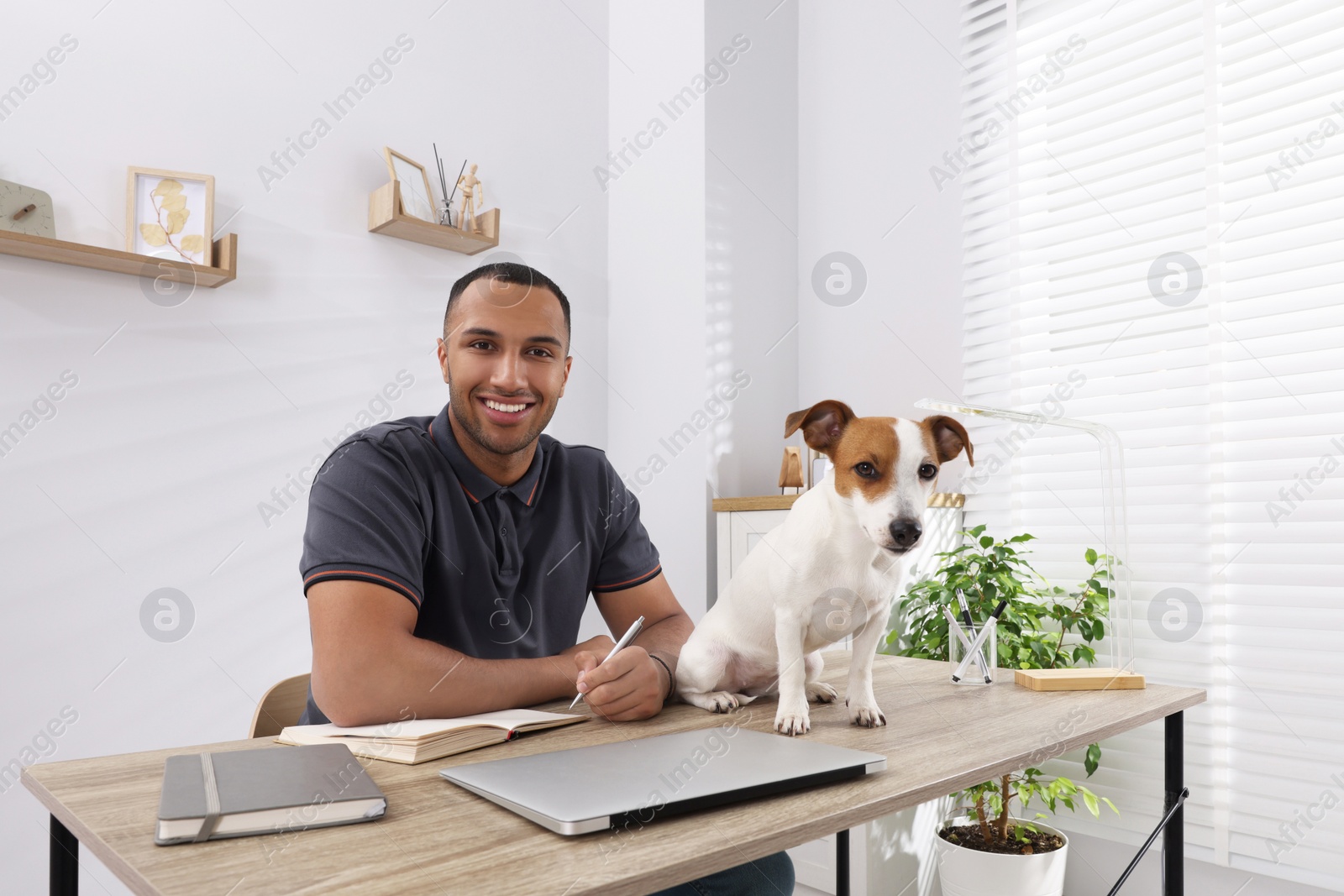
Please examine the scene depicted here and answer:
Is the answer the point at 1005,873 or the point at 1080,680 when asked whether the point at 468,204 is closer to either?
Result: the point at 1080,680

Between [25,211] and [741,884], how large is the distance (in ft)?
7.39

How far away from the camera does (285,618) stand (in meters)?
2.47

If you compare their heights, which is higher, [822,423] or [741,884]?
[822,423]

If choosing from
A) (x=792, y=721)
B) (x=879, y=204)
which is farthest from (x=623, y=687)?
(x=879, y=204)

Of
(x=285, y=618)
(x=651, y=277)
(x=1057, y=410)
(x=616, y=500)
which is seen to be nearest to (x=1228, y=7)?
(x=1057, y=410)

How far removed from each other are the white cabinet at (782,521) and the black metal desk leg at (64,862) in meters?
1.72

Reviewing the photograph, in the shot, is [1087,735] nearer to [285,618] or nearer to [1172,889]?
[1172,889]

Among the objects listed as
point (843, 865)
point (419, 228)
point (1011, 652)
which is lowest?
point (843, 865)

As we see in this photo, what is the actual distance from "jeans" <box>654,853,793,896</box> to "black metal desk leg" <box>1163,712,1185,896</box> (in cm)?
68

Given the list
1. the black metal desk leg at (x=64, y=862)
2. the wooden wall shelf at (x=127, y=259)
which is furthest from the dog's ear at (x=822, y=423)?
the wooden wall shelf at (x=127, y=259)

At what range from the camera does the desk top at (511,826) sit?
22.9 inches

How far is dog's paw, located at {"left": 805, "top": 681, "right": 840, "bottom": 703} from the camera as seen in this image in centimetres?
124

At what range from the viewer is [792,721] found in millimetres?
1025

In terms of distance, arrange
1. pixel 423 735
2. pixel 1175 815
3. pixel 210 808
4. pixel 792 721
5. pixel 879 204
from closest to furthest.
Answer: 1. pixel 210 808
2. pixel 423 735
3. pixel 792 721
4. pixel 1175 815
5. pixel 879 204
